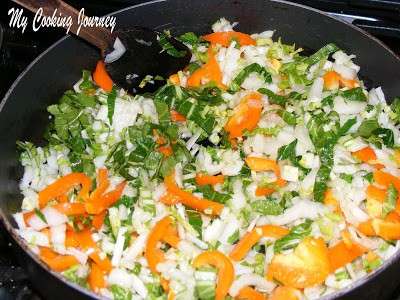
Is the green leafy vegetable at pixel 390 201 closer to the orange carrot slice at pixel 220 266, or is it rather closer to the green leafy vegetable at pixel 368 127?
the green leafy vegetable at pixel 368 127

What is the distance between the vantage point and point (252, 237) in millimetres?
2037

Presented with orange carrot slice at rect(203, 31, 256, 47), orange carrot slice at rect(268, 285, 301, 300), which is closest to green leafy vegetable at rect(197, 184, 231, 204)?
orange carrot slice at rect(268, 285, 301, 300)

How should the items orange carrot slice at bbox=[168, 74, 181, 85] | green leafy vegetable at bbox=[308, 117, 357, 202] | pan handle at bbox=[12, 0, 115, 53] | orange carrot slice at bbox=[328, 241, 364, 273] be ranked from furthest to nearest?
orange carrot slice at bbox=[168, 74, 181, 85]
green leafy vegetable at bbox=[308, 117, 357, 202]
pan handle at bbox=[12, 0, 115, 53]
orange carrot slice at bbox=[328, 241, 364, 273]

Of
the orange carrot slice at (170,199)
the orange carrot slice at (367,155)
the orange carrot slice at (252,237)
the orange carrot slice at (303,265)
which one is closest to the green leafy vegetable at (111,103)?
the orange carrot slice at (170,199)

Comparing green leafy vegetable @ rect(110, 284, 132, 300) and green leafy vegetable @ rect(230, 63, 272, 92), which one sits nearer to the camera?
A: green leafy vegetable @ rect(110, 284, 132, 300)

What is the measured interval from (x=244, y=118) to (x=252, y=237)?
1.82 ft

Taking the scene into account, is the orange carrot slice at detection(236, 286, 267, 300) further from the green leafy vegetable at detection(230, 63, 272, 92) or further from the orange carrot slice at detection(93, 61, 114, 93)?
the orange carrot slice at detection(93, 61, 114, 93)

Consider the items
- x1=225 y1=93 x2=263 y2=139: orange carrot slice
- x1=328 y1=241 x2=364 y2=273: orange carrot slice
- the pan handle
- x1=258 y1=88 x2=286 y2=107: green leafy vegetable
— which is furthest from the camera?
x1=258 y1=88 x2=286 y2=107: green leafy vegetable

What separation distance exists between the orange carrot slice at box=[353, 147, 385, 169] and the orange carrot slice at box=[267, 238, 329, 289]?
0.47 m

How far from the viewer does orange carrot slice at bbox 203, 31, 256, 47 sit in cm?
261

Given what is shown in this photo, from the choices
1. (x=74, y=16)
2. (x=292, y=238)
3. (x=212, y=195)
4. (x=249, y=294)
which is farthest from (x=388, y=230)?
(x=74, y=16)

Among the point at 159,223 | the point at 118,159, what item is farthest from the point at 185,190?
the point at 118,159

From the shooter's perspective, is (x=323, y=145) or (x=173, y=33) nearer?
(x=323, y=145)

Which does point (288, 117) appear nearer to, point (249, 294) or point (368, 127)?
point (368, 127)
